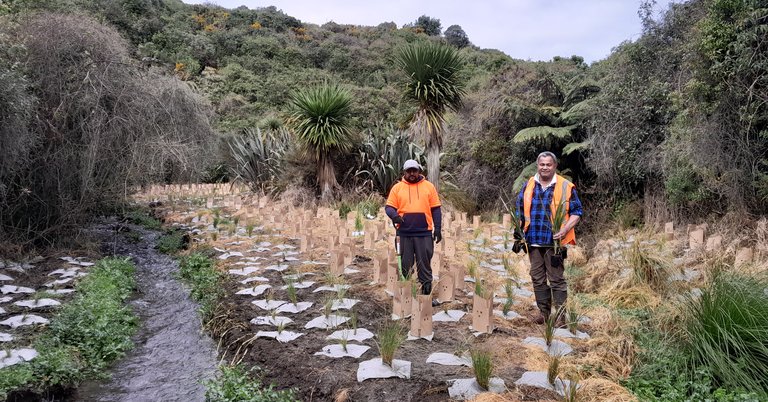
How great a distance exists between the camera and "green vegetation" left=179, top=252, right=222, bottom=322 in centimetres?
617

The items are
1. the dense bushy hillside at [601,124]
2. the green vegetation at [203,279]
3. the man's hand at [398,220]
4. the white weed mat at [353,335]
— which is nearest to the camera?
the white weed mat at [353,335]

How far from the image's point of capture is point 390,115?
27.2 metres

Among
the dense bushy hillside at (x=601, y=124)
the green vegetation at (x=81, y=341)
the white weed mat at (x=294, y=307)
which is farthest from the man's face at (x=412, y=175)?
the dense bushy hillside at (x=601, y=124)

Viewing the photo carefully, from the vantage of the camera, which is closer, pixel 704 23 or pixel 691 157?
pixel 704 23

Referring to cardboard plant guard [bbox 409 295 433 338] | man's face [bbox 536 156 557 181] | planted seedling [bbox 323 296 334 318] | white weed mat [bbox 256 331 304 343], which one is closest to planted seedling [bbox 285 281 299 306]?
planted seedling [bbox 323 296 334 318]

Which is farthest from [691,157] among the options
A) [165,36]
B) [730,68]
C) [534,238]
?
[165,36]

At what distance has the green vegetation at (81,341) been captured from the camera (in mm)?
4098

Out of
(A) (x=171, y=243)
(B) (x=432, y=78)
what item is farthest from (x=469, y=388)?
(B) (x=432, y=78)

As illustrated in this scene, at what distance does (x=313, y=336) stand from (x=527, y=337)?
1.87m

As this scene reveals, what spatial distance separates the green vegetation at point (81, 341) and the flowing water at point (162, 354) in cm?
14

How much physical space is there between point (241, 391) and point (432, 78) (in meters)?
9.03

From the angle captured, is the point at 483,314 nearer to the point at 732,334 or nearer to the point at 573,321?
the point at 573,321

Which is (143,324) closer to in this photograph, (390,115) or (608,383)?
(608,383)

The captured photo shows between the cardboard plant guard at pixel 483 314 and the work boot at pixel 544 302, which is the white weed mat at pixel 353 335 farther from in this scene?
the work boot at pixel 544 302
